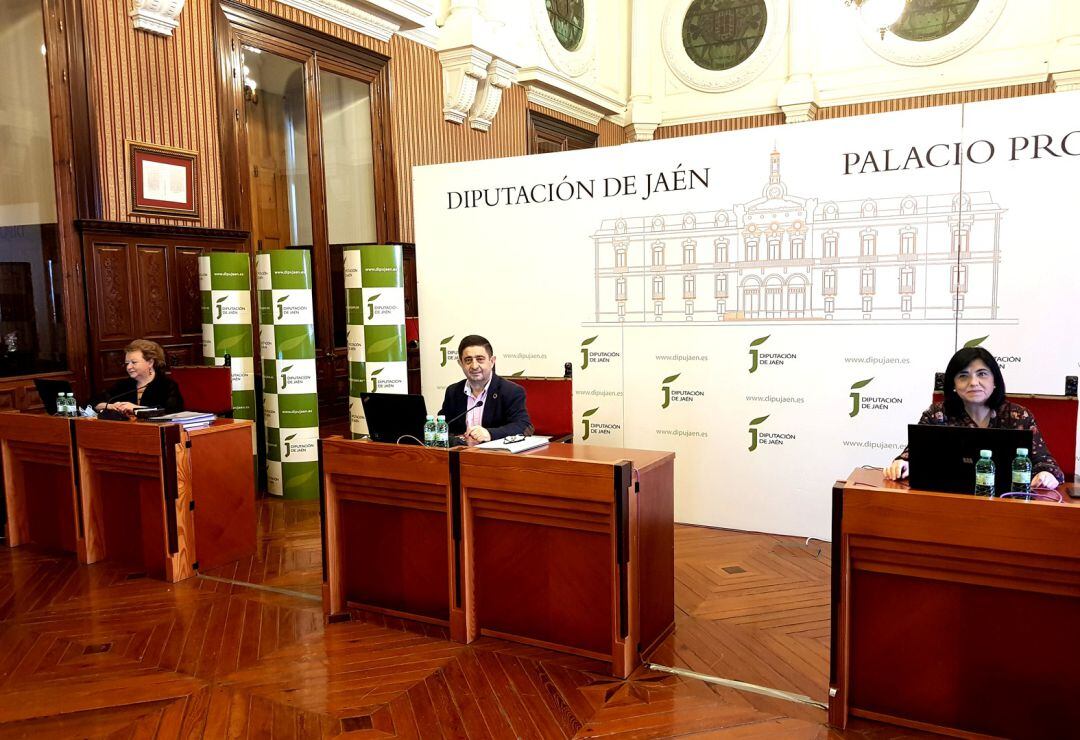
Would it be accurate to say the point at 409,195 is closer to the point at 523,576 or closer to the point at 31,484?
the point at 31,484

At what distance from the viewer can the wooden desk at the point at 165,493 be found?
13.9ft

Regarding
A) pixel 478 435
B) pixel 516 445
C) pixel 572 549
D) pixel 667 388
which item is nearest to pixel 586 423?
pixel 667 388

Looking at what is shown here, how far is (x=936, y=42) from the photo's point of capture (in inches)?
381

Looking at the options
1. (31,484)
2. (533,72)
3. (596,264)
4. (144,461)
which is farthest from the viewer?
(533,72)

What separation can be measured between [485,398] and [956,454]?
222cm

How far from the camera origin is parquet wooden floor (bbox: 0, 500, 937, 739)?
109 inches

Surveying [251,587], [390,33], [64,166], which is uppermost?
[390,33]

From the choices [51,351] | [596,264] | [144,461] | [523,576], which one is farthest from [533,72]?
[523,576]

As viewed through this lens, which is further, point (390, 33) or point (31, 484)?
point (390, 33)

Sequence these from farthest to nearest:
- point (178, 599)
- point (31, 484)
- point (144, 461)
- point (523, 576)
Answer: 1. point (31, 484)
2. point (144, 461)
3. point (178, 599)
4. point (523, 576)

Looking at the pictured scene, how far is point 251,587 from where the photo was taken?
4.17 metres

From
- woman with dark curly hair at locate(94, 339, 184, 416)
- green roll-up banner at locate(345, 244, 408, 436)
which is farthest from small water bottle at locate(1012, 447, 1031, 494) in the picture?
green roll-up banner at locate(345, 244, 408, 436)

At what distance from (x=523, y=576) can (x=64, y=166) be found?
173 inches

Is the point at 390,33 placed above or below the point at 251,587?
above
